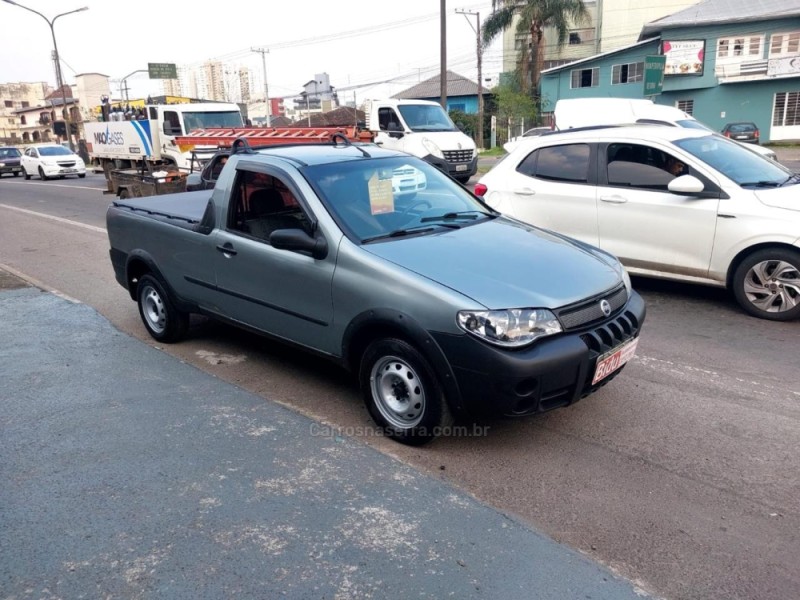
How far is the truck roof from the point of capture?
4.81 meters

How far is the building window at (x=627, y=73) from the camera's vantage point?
147ft

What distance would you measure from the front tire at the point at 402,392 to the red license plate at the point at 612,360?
2.79 ft

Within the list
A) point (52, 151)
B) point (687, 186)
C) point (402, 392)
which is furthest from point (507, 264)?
point (52, 151)

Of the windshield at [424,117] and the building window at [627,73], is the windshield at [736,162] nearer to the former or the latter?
the windshield at [424,117]

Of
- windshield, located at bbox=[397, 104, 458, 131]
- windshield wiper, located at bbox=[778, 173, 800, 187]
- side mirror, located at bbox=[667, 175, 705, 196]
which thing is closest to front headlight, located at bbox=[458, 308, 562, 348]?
side mirror, located at bbox=[667, 175, 705, 196]

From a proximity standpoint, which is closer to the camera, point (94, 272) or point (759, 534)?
point (759, 534)

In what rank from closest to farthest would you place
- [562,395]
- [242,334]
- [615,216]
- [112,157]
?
[562,395]
[242,334]
[615,216]
[112,157]

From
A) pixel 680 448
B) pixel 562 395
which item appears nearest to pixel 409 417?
pixel 562 395

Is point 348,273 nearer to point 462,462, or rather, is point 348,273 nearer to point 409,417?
point 409,417

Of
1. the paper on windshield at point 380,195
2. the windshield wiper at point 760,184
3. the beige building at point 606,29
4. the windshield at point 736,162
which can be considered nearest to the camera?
the paper on windshield at point 380,195

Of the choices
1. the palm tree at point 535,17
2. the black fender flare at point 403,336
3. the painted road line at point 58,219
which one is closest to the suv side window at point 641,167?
the black fender flare at point 403,336

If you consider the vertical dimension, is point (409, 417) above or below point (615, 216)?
below

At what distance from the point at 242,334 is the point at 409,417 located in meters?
2.70

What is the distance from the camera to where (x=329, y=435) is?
4.13 m
